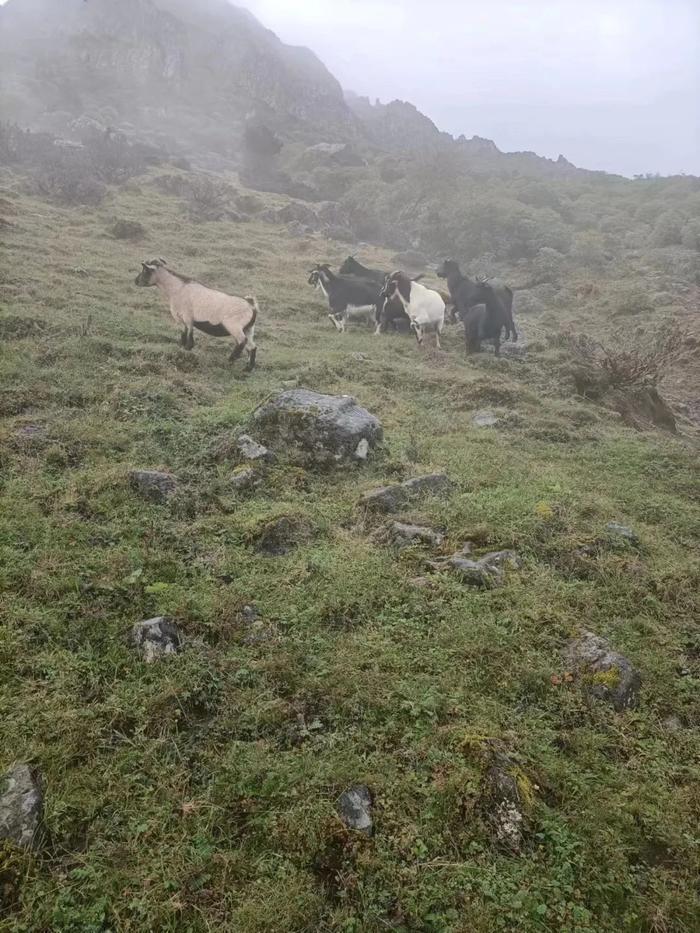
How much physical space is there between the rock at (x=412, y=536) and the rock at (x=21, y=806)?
3403 mm

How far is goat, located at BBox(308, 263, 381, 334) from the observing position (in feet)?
50.6

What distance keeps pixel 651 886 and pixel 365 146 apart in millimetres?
53501


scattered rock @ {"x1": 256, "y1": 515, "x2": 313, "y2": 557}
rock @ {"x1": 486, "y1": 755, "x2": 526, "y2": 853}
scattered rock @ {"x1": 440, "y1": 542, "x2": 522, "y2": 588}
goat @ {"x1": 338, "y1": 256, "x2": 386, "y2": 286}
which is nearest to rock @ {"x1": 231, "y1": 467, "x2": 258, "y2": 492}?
scattered rock @ {"x1": 256, "y1": 515, "x2": 313, "y2": 557}

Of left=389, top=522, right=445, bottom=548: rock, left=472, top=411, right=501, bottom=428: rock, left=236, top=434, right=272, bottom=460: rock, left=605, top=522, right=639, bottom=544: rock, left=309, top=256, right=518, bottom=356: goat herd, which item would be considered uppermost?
left=309, top=256, right=518, bottom=356: goat herd

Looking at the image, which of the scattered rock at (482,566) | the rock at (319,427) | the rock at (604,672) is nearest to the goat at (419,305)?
the rock at (319,427)

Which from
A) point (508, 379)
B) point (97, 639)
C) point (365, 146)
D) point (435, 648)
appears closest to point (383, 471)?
point (435, 648)

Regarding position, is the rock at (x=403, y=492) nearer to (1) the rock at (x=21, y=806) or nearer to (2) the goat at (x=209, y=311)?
(1) the rock at (x=21, y=806)

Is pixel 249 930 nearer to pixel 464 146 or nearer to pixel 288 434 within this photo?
pixel 288 434

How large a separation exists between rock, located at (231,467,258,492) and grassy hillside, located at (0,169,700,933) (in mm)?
91

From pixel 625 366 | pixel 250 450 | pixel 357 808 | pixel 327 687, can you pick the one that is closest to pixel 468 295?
pixel 625 366

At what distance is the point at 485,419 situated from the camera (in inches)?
376

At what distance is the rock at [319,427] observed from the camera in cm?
734

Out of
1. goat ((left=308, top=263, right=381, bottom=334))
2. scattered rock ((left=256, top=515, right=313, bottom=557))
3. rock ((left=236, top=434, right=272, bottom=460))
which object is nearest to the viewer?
scattered rock ((left=256, top=515, right=313, bottom=557))

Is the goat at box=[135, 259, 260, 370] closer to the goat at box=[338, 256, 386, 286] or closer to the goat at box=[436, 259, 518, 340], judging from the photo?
the goat at box=[436, 259, 518, 340]
